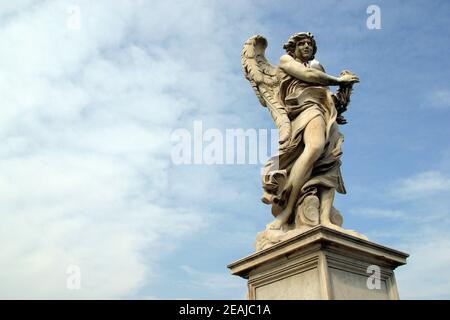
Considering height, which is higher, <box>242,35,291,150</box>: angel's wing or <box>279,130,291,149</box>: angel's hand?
<box>242,35,291,150</box>: angel's wing

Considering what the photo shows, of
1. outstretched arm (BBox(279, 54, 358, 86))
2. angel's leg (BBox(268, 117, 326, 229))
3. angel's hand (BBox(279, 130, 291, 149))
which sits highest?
outstretched arm (BBox(279, 54, 358, 86))

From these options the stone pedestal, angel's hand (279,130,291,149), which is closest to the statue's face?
angel's hand (279,130,291,149)

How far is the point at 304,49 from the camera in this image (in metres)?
7.90

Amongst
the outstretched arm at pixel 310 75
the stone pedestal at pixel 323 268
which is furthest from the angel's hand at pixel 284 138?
the stone pedestal at pixel 323 268

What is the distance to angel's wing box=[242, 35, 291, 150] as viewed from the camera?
25.1 feet

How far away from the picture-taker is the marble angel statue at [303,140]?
273 inches

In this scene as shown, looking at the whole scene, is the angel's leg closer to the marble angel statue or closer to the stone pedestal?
the marble angel statue

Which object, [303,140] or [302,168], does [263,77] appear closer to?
[303,140]

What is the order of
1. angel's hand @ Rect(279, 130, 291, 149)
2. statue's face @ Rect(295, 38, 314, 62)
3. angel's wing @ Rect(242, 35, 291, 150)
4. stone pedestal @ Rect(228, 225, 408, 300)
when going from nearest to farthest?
stone pedestal @ Rect(228, 225, 408, 300) < angel's hand @ Rect(279, 130, 291, 149) < angel's wing @ Rect(242, 35, 291, 150) < statue's face @ Rect(295, 38, 314, 62)

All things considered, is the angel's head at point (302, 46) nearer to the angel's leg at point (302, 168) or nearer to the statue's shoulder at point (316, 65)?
the statue's shoulder at point (316, 65)

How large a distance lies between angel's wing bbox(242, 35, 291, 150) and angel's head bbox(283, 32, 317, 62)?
1.31 feet

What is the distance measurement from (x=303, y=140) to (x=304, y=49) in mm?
1607

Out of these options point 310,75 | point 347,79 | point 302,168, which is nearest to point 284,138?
point 302,168

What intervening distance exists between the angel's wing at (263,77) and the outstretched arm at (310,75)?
0.36 meters
